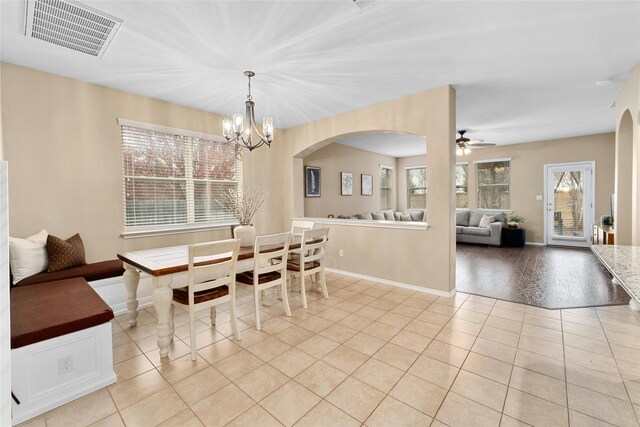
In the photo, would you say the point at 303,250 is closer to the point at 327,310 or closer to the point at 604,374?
the point at 327,310

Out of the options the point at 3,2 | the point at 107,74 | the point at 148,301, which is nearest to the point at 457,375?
the point at 148,301

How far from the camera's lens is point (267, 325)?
2.86 meters

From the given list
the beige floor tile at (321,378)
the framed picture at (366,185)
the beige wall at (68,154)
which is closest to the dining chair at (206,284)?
the beige floor tile at (321,378)

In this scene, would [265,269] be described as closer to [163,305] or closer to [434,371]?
[163,305]

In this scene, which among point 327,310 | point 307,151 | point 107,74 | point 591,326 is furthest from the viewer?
point 307,151

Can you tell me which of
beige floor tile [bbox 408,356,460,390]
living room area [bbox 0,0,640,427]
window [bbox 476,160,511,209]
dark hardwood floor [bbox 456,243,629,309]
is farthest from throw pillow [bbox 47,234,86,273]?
window [bbox 476,160,511,209]

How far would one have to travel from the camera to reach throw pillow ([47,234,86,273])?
9.12ft

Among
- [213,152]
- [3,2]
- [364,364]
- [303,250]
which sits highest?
[3,2]

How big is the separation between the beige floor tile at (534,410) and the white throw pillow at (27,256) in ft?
13.0

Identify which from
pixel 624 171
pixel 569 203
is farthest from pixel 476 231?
pixel 624 171

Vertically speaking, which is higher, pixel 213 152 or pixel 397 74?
pixel 397 74

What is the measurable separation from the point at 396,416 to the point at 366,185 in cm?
648

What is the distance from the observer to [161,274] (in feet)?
7.23

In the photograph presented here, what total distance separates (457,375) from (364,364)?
0.66m
